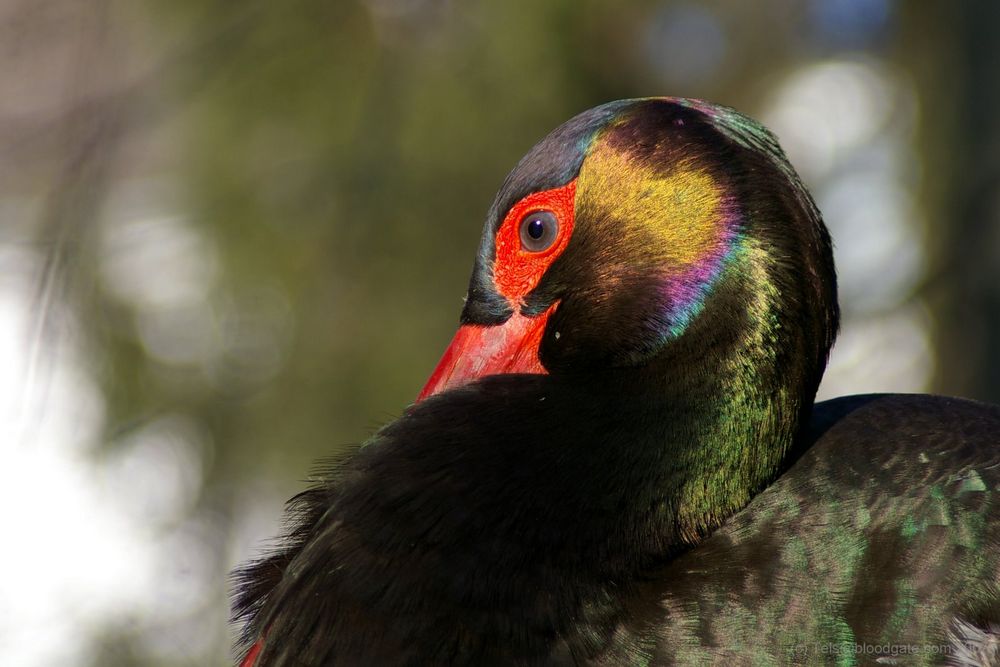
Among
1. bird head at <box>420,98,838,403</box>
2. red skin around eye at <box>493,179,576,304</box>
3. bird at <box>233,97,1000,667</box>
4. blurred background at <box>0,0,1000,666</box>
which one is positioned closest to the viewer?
bird at <box>233,97,1000,667</box>

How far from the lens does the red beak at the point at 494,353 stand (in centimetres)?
185

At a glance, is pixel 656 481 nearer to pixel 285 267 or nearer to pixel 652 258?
pixel 652 258

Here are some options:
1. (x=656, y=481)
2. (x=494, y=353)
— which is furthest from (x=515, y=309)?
(x=656, y=481)

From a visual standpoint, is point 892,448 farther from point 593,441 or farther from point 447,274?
point 447,274

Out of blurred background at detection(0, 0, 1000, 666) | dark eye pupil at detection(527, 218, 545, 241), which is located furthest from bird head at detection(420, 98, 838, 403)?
blurred background at detection(0, 0, 1000, 666)

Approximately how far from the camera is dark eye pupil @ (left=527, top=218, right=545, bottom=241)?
184cm

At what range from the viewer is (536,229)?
1.84 meters

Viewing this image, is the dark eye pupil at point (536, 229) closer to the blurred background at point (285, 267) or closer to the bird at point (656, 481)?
the bird at point (656, 481)

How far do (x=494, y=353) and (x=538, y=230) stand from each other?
0.72 feet

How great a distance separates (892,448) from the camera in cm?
170

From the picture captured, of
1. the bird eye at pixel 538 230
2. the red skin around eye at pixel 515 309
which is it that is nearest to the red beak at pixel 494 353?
the red skin around eye at pixel 515 309

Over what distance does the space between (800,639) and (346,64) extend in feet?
10.2

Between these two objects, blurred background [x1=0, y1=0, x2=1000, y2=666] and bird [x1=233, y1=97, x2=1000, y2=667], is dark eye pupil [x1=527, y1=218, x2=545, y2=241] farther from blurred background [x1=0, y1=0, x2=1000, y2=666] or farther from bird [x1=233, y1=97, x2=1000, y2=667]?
blurred background [x1=0, y1=0, x2=1000, y2=666]

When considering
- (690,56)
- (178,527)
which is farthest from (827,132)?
(178,527)
